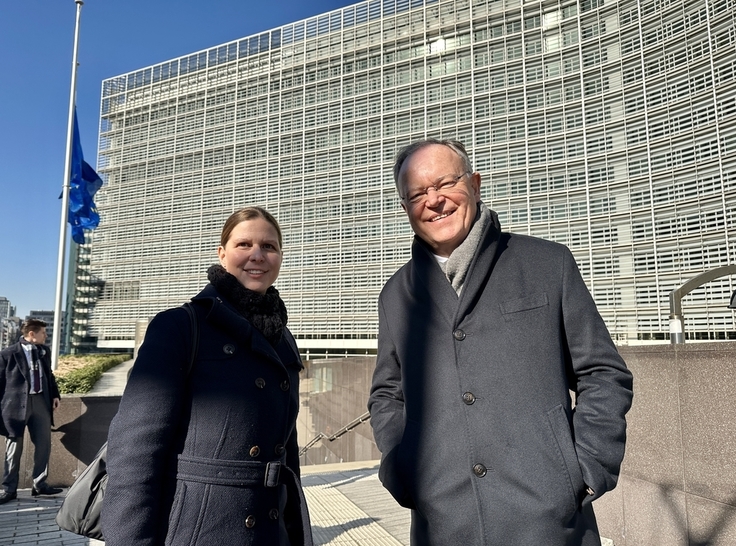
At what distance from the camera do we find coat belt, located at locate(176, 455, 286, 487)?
5.84 feet

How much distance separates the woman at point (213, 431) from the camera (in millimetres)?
1681

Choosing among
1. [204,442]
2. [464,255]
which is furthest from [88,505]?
[464,255]

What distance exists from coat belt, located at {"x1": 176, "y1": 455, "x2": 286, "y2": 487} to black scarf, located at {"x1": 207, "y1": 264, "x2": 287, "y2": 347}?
0.49 meters

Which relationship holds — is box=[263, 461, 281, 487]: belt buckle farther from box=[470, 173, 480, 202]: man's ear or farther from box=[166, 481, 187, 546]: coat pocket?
box=[470, 173, 480, 202]: man's ear

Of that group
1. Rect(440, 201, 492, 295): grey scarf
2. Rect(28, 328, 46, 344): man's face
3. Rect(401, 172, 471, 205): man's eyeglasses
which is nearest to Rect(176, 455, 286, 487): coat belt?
Rect(440, 201, 492, 295): grey scarf

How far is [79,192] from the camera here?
18.1 m

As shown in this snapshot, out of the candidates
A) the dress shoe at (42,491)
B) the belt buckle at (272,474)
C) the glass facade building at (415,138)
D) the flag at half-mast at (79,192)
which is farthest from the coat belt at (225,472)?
the glass facade building at (415,138)

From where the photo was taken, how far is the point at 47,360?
20.9 feet

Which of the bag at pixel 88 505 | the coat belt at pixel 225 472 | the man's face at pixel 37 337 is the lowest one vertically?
the bag at pixel 88 505

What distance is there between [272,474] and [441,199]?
3.85 feet

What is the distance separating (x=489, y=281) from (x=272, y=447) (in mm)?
1026

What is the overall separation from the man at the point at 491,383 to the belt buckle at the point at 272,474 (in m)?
0.41

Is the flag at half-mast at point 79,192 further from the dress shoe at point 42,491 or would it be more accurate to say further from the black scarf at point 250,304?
the black scarf at point 250,304

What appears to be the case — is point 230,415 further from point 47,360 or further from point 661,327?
point 661,327
